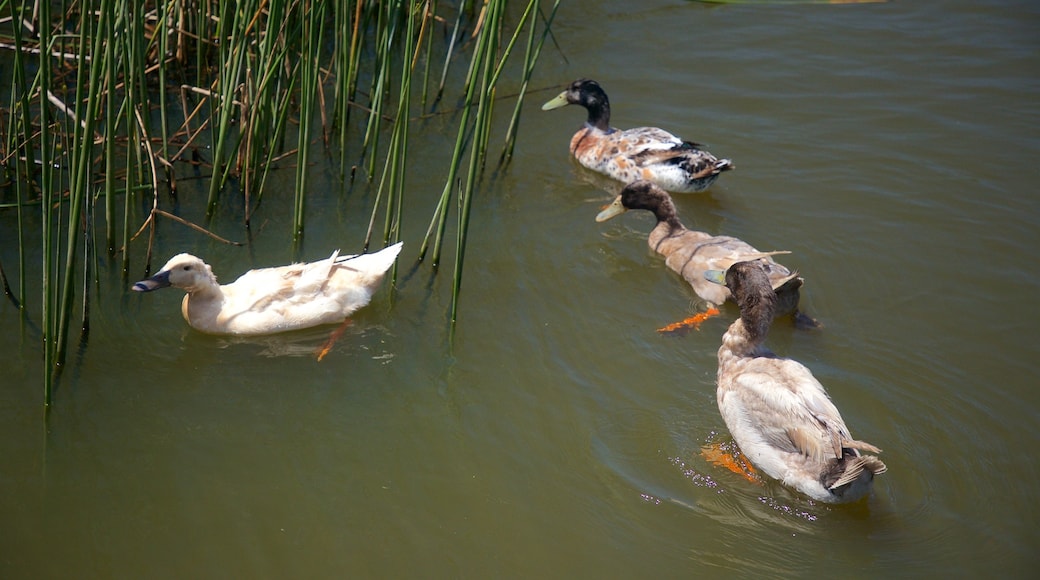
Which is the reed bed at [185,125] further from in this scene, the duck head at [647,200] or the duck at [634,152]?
the duck head at [647,200]

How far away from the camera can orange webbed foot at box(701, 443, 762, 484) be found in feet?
16.9

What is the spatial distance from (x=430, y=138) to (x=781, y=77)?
3.73m

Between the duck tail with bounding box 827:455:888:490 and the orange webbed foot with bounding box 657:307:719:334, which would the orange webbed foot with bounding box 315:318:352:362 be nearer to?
the orange webbed foot with bounding box 657:307:719:334

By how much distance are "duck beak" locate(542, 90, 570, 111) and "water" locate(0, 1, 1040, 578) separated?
0.33m

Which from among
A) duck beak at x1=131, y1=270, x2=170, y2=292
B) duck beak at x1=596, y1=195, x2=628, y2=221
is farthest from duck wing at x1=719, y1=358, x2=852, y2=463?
duck beak at x1=131, y1=270, x2=170, y2=292

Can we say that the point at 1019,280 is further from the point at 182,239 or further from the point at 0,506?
the point at 0,506

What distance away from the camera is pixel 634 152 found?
8.22 m

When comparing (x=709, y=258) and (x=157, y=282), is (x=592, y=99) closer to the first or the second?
(x=709, y=258)

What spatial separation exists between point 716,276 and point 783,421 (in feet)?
4.97

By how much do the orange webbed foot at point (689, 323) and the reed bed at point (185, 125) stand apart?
147cm

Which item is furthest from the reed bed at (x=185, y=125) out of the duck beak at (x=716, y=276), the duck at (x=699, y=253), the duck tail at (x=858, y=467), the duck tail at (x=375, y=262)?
the duck tail at (x=858, y=467)

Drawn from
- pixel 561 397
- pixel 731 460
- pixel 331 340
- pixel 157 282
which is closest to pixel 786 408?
pixel 731 460

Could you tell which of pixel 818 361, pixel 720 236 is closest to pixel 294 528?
pixel 818 361

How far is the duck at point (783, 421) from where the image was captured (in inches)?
186
